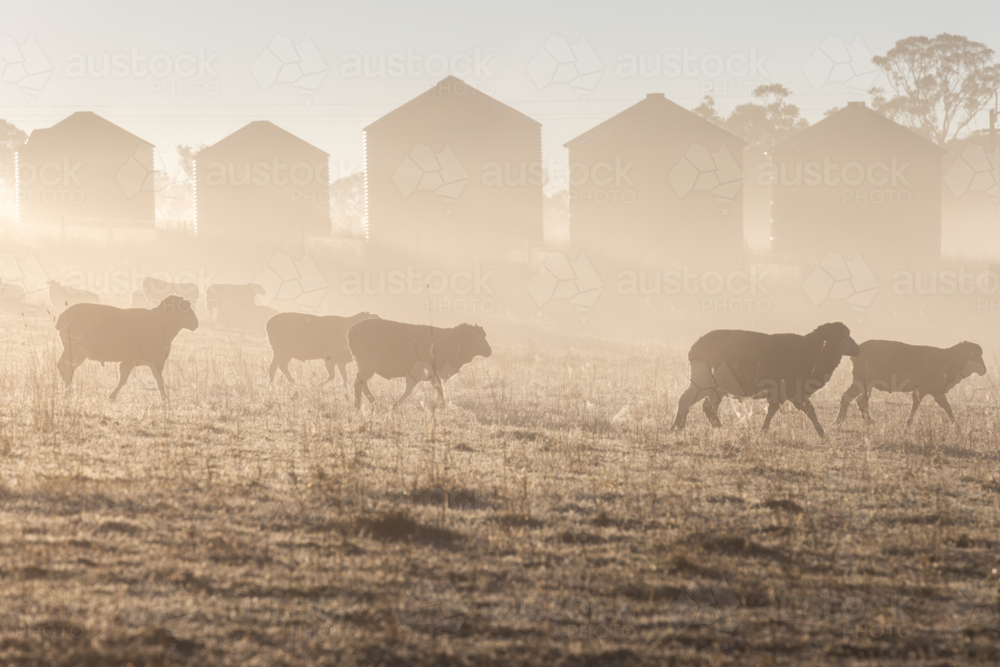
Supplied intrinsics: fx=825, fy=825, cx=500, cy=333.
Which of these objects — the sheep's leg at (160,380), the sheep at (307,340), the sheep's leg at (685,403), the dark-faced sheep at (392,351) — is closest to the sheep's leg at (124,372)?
the sheep's leg at (160,380)

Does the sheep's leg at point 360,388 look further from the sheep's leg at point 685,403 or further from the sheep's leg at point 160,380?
the sheep's leg at point 685,403

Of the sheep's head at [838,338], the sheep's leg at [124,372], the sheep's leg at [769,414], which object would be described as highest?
the sheep's head at [838,338]

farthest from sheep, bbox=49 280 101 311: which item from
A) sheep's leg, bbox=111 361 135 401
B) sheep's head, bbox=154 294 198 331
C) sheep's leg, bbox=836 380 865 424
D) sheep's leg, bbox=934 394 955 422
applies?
sheep's leg, bbox=934 394 955 422

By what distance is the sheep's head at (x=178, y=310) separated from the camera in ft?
46.5

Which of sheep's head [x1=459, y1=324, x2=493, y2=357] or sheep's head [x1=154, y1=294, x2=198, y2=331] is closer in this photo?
sheep's head [x1=154, y1=294, x2=198, y2=331]

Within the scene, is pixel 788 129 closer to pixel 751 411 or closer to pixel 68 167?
pixel 68 167

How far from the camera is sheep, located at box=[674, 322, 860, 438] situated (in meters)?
12.4

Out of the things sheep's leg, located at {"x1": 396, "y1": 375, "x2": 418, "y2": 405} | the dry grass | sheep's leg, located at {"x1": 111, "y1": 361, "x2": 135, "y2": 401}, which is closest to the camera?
the dry grass

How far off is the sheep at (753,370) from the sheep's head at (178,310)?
27.6ft

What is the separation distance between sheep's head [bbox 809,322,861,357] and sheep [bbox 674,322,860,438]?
0.01 meters

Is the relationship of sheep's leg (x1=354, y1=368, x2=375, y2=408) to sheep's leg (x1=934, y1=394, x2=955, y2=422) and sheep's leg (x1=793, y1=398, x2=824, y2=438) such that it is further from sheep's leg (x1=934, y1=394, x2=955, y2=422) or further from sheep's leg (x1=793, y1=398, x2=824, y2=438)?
sheep's leg (x1=934, y1=394, x2=955, y2=422)

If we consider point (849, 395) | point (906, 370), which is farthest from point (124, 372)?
point (906, 370)

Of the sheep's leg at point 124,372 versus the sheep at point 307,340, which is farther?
the sheep at point 307,340

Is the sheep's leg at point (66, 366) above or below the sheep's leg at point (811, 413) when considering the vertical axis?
above
